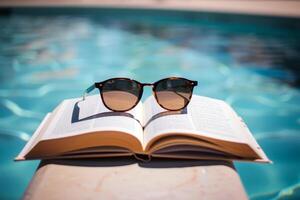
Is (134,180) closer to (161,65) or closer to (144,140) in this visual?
(144,140)

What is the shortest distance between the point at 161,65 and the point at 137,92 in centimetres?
382

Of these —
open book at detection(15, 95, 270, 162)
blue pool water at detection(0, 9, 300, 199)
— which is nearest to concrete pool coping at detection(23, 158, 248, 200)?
open book at detection(15, 95, 270, 162)

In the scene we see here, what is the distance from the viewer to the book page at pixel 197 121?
1.13 meters

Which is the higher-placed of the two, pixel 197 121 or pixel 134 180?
pixel 197 121

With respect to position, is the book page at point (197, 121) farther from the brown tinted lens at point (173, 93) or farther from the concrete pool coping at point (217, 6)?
the concrete pool coping at point (217, 6)

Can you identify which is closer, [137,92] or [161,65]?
[137,92]

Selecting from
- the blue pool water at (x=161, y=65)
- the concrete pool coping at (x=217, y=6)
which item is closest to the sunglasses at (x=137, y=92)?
the blue pool water at (x=161, y=65)

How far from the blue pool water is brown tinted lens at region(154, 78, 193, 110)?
1.25m

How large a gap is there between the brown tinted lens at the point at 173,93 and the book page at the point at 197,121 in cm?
3

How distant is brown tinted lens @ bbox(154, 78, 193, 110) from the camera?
1345 mm

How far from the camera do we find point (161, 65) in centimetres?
511

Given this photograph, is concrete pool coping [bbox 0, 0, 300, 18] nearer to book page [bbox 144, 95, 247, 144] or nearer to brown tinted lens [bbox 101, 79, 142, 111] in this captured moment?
book page [bbox 144, 95, 247, 144]

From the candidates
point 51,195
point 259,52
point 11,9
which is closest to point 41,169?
point 51,195

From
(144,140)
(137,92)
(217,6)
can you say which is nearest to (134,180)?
(144,140)
